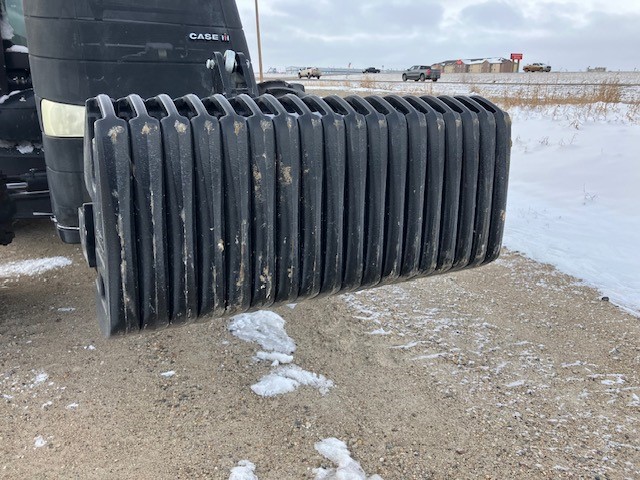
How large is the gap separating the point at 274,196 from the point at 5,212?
180 centimetres

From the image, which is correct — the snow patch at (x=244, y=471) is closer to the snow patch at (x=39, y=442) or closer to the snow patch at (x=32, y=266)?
the snow patch at (x=39, y=442)

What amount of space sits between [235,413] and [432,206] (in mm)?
1281

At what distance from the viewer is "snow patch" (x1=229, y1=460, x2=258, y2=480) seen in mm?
2104

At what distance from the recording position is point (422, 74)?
117ft

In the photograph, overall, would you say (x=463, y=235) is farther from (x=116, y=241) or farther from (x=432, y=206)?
(x=116, y=241)

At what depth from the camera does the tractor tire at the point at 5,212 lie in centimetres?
281

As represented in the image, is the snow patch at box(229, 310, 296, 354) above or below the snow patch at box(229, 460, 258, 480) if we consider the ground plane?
above

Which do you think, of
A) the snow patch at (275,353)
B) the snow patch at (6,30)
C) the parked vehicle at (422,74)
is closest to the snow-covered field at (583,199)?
the snow patch at (275,353)

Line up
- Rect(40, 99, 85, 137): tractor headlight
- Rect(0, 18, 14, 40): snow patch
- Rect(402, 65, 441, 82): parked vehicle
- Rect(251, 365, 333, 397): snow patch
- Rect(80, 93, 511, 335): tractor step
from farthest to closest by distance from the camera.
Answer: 1. Rect(402, 65, 441, 82): parked vehicle
2. Rect(0, 18, 14, 40): snow patch
3. Rect(251, 365, 333, 397): snow patch
4. Rect(40, 99, 85, 137): tractor headlight
5. Rect(80, 93, 511, 335): tractor step

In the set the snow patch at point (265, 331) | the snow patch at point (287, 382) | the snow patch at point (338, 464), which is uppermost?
the snow patch at point (265, 331)

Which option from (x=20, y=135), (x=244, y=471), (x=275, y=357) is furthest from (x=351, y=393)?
(x=20, y=135)

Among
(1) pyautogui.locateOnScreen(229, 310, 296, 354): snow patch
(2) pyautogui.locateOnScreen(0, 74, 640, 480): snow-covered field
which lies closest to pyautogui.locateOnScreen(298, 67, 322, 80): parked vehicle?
(2) pyautogui.locateOnScreen(0, 74, 640, 480): snow-covered field

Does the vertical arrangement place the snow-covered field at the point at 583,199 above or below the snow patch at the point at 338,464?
above

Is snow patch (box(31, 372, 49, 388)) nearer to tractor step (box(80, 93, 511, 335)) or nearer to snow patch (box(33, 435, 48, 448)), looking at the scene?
snow patch (box(33, 435, 48, 448))
